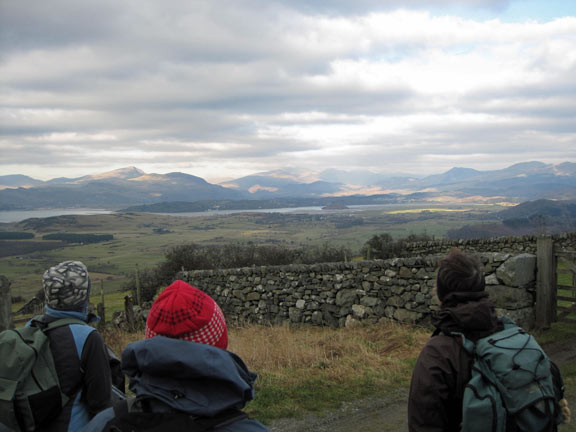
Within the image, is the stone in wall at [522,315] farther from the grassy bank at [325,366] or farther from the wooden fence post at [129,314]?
the wooden fence post at [129,314]

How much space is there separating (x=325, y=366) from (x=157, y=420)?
5696 millimetres

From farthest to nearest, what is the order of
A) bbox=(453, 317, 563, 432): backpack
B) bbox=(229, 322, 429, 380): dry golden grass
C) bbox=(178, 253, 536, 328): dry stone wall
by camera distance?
bbox=(178, 253, 536, 328): dry stone wall, bbox=(229, 322, 429, 380): dry golden grass, bbox=(453, 317, 563, 432): backpack

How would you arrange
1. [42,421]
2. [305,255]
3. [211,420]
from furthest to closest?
[305,255] < [42,421] < [211,420]

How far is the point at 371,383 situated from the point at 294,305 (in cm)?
559

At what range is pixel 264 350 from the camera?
7629mm

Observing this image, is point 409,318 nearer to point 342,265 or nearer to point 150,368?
point 342,265

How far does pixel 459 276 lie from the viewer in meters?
2.39

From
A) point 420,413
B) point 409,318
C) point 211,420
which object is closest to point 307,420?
point 420,413

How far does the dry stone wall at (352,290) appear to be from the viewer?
8.14m

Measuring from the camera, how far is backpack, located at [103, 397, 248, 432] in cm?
152

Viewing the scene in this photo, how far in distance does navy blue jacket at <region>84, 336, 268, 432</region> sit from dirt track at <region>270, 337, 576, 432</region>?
382cm

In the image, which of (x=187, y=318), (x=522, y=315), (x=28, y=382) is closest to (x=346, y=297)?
(x=522, y=315)

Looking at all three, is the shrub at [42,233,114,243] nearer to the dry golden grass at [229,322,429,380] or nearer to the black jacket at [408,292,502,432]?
the dry golden grass at [229,322,429,380]

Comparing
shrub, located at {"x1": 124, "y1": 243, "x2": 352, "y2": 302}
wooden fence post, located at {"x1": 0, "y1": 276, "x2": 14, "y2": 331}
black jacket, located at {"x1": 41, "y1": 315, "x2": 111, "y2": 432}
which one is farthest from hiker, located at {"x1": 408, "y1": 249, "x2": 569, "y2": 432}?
shrub, located at {"x1": 124, "y1": 243, "x2": 352, "y2": 302}
